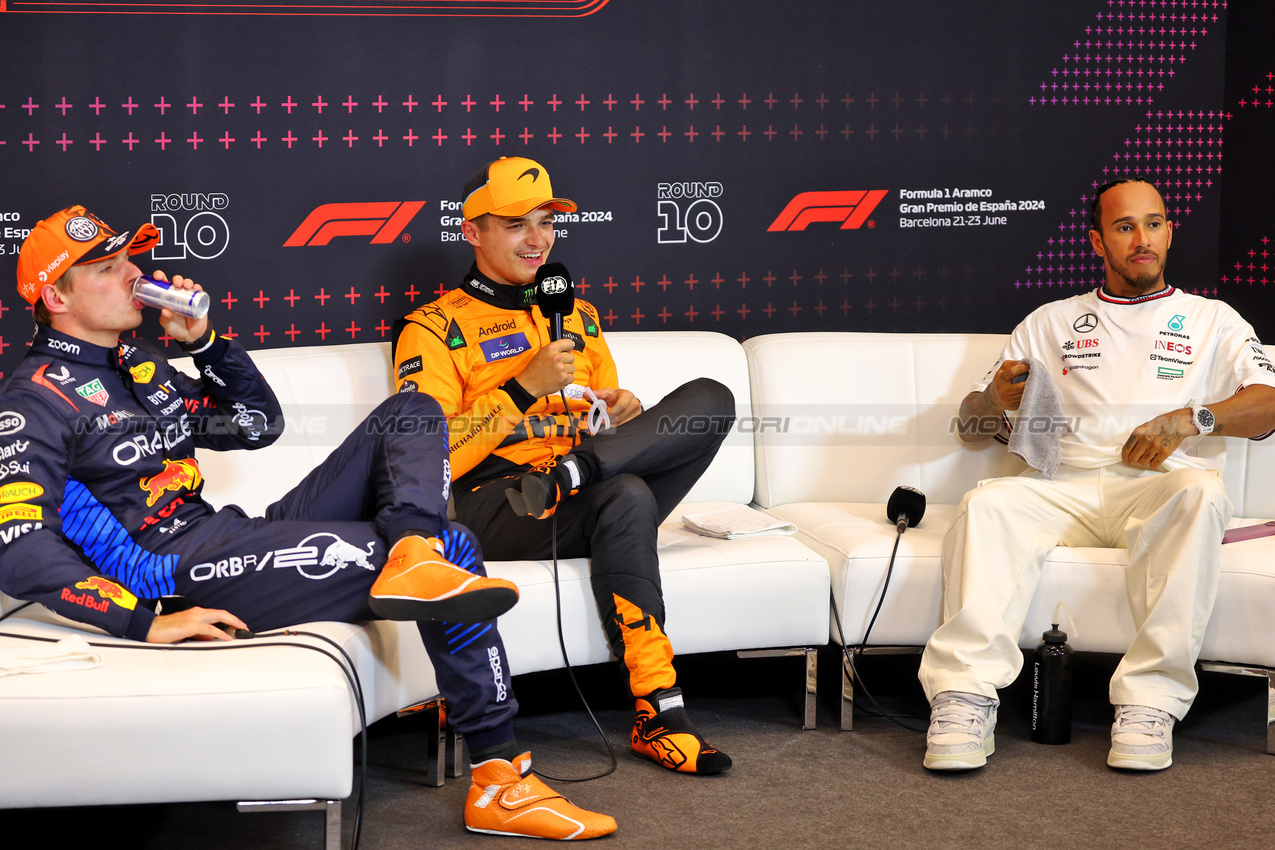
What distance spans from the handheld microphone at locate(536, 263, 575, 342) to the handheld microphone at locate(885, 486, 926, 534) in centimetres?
94

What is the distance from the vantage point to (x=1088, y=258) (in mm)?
3963

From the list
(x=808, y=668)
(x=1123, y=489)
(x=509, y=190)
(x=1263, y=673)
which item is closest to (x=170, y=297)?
(x=509, y=190)

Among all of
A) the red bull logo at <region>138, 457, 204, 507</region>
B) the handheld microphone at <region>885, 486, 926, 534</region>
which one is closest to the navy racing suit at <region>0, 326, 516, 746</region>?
the red bull logo at <region>138, 457, 204, 507</region>

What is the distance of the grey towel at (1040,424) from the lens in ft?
9.36

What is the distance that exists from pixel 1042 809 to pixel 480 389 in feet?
5.17

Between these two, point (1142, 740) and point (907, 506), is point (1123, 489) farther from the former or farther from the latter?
point (1142, 740)

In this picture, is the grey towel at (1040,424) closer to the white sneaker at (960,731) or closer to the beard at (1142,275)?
the beard at (1142,275)

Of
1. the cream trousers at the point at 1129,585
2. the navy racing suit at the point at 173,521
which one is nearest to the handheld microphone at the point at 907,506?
the cream trousers at the point at 1129,585

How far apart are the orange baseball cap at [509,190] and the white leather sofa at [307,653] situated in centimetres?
48

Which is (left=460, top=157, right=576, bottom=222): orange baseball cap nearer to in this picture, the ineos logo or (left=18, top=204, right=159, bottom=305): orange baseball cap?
(left=18, top=204, right=159, bottom=305): orange baseball cap

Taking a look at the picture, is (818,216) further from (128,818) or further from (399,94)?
(128,818)

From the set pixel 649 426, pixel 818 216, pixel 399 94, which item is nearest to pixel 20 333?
pixel 399 94

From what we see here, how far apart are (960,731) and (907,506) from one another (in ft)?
1.97

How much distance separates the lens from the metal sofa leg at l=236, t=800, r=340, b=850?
1.90 m
